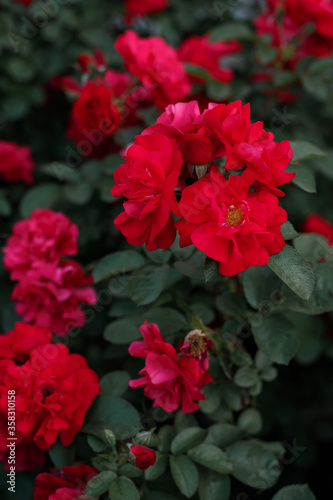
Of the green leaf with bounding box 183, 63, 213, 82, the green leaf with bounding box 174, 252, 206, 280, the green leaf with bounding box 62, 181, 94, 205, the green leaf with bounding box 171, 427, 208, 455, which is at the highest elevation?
the green leaf with bounding box 183, 63, 213, 82

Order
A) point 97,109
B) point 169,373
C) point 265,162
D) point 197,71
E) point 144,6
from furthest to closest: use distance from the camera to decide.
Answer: point 144,6
point 197,71
point 97,109
point 169,373
point 265,162

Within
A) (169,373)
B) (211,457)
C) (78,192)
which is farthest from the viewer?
(78,192)

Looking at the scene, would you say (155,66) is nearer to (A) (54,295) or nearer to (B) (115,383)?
(A) (54,295)

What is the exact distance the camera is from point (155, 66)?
46.4 inches

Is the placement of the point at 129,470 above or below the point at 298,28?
below

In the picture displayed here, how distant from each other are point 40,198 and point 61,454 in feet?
2.33

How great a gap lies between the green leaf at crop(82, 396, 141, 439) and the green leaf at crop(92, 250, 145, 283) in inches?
9.4

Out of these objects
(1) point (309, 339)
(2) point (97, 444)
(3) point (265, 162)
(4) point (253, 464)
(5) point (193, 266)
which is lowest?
(1) point (309, 339)

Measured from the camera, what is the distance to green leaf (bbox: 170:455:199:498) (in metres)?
0.78

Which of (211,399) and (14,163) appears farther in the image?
(14,163)

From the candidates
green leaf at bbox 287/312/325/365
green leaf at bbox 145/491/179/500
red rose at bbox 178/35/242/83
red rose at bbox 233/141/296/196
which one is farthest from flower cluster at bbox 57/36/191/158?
green leaf at bbox 145/491/179/500

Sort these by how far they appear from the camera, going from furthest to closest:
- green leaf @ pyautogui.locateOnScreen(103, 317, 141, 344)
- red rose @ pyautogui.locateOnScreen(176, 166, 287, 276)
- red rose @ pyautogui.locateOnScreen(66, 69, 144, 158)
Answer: red rose @ pyautogui.locateOnScreen(66, 69, 144, 158) → green leaf @ pyautogui.locateOnScreen(103, 317, 141, 344) → red rose @ pyautogui.locateOnScreen(176, 166, 287, 276)

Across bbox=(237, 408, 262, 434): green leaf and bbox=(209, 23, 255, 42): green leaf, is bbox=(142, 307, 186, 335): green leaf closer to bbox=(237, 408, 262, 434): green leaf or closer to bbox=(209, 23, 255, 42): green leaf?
bbox=(237, 408, 262, 434): green leaf

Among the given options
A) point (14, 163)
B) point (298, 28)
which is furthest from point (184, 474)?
point (298, 28)
